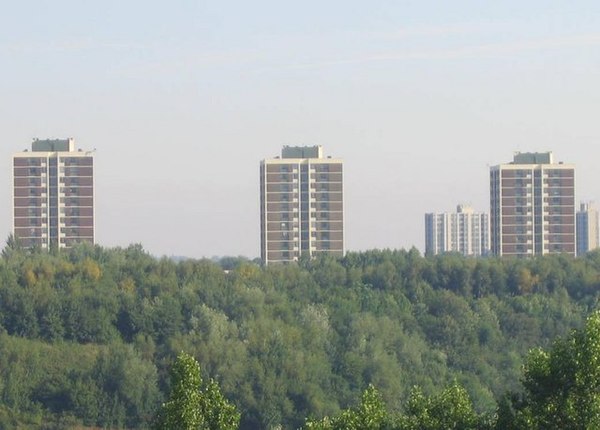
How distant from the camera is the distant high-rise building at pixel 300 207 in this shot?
313ft

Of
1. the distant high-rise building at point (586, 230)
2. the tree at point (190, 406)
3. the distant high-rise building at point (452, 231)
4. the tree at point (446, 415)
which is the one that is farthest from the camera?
the distant high-rise building at point (452, 231)

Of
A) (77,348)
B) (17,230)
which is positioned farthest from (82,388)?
(17,230)

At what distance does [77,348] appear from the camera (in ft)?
231

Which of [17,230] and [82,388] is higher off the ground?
[17,230]

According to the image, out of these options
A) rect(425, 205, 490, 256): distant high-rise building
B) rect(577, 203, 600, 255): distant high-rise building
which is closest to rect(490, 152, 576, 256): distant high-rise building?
rect(577, 203, 600, 255): distant high-rise building

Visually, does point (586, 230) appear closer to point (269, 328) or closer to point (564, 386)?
point (269, 328)

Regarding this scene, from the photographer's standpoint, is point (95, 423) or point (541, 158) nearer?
point (95, 423)

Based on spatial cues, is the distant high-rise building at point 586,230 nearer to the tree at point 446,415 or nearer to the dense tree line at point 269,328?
the dense tree line at point 269,328

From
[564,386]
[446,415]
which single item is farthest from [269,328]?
[564,386]

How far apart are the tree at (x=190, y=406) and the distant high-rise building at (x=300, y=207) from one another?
225 feet

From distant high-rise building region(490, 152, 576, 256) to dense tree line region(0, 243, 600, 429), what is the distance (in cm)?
1131

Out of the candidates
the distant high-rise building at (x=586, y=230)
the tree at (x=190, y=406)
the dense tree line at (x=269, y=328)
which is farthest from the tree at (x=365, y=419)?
the distant high-rise building at (x=586, y=230)

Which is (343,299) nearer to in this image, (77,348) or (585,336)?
(77,348)

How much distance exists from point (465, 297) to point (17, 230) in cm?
2546
